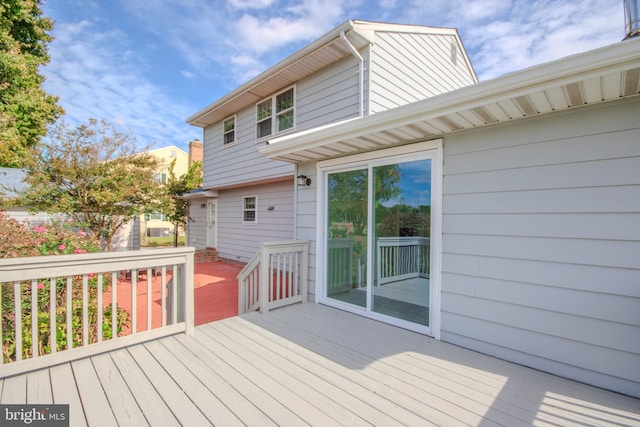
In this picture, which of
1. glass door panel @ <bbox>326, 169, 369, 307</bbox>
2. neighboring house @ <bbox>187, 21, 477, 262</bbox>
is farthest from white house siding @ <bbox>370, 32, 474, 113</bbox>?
glass door panel @ <bbox>326, 169, 369, 307</bbox>

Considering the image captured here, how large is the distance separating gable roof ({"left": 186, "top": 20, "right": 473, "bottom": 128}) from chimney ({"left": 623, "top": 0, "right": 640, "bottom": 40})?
339 cm

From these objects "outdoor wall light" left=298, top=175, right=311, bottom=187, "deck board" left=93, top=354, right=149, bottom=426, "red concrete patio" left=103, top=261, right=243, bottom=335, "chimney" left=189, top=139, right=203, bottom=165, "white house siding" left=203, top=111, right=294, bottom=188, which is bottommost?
"red concrete patio" left=103, top=261, right=243, bottom=335

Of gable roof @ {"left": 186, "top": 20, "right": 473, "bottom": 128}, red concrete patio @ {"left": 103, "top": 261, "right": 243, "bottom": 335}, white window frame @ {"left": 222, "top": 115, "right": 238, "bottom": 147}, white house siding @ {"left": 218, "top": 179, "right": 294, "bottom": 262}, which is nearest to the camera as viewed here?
red concrete patio @ {"left": 103, "top": 261, "right": 243, "bottom": 335}

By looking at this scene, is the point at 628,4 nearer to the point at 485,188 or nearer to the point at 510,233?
the point at 485,188

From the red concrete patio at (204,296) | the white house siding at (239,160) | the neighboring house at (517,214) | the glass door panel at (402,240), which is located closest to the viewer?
the neighboring house at (517,214)

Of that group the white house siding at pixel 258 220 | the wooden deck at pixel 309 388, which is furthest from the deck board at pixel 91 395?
the white house siding at pixel 258 220

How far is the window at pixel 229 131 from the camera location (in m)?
8.70

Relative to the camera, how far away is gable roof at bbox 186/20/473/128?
498 centimetres

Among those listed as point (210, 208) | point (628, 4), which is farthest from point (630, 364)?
point (210, 208)

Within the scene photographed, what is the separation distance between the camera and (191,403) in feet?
6.36

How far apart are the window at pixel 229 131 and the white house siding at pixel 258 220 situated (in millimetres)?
1575

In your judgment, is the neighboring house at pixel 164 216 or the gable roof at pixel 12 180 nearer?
the gable roof at pixel 12 180

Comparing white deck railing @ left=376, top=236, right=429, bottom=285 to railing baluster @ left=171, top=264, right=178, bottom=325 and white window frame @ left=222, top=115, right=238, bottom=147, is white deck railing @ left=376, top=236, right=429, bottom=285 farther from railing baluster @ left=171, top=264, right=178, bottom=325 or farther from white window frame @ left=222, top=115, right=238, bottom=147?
white window frame @ left=222, top=115, right=238, bottom=147

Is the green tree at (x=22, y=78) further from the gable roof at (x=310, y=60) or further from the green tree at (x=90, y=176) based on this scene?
the gable roof at (x=310, y=60)
